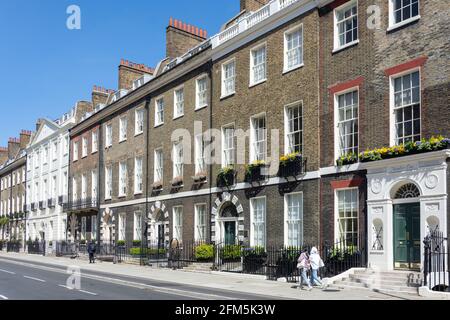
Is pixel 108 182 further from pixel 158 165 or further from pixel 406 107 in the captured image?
pixel 406 107

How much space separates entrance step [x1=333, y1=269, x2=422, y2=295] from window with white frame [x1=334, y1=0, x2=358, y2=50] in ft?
27.5

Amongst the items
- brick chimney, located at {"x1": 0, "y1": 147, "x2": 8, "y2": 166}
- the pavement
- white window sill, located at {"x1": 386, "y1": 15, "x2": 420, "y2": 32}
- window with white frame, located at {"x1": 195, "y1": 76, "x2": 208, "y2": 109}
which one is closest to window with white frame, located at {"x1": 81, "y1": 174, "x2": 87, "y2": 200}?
window with white frame, located at {"x1": 195, "y1": 76, "x2": 208, "y2": 109}

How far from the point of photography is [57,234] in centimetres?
4866

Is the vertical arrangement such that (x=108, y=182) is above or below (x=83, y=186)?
above

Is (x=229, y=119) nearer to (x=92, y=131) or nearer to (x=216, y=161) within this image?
(x=216, y=161)

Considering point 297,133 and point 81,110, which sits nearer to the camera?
point 297,133

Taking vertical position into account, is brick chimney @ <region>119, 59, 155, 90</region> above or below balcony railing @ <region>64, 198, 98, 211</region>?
above

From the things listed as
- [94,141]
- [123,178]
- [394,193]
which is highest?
[94,141]

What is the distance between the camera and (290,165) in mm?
23062

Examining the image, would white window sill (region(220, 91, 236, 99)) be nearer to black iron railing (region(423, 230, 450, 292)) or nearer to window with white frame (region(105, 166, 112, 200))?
black iron railing (region(423, 230, 450, 292))

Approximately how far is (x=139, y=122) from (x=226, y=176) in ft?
37.9

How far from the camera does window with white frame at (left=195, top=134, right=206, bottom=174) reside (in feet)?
95.8

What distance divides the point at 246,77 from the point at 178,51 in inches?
442

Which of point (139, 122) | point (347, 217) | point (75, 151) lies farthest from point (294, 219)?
point (75, 151)
